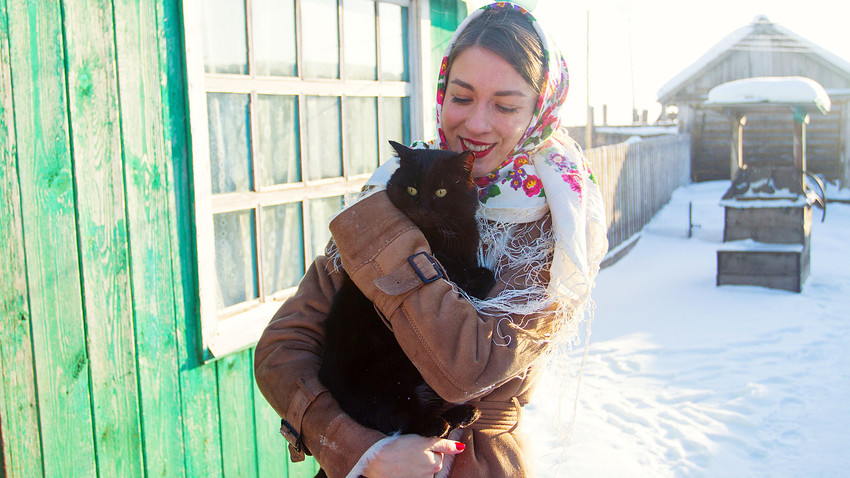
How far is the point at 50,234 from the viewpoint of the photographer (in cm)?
205

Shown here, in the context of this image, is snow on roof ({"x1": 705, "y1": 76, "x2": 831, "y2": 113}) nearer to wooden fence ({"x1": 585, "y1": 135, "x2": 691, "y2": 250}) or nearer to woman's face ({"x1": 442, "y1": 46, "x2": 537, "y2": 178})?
wooden fence ({"x1": 585, "y1": 135, "x2": 691, "y2": 250})

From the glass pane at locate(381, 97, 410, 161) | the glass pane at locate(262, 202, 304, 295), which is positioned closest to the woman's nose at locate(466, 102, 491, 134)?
the glass pane at locate(262, 202, 304, 295)

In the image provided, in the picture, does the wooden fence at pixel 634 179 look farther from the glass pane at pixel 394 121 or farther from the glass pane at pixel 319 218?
the glass pane at pixel 319 218

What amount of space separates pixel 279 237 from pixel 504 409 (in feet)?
5.98

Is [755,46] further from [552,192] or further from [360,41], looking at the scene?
[552,192]

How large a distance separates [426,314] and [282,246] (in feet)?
6.28

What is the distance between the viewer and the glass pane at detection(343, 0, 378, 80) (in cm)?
345

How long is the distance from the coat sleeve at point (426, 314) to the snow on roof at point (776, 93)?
8125mm

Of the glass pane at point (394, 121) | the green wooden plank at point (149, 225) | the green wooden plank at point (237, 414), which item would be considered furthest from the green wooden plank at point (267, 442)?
the glass pane at point (394, 121)

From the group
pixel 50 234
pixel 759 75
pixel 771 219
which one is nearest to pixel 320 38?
pixel 50 234

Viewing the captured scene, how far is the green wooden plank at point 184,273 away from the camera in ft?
8.01

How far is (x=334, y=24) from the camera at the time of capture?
335 centimetres

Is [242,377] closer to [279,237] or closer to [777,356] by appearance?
[279,237]

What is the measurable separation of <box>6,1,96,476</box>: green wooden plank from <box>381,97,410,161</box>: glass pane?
6.47 ft
